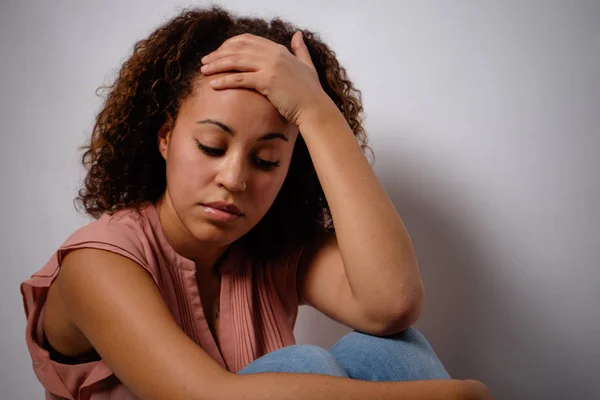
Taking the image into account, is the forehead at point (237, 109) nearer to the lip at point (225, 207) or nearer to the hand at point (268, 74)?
the hand at point (268, 74)

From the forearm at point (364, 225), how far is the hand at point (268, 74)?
3cm

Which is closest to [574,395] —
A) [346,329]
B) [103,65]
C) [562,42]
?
[346,329]

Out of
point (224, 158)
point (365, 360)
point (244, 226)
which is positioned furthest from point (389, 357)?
point (224, 158)

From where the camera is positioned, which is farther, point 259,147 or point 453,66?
point 453,66

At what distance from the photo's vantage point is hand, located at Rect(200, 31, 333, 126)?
0.99m

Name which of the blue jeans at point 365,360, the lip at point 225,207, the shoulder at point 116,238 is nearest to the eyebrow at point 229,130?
the lip at point 225,207

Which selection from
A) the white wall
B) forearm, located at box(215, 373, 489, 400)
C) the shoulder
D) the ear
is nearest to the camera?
forearm, located at box(215, 373, 489, 400)

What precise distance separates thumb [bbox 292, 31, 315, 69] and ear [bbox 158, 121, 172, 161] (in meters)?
0.27

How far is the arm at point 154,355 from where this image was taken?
2.73 feet

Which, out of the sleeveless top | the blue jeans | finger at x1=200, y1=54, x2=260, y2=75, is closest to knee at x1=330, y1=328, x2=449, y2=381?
the blue jeans

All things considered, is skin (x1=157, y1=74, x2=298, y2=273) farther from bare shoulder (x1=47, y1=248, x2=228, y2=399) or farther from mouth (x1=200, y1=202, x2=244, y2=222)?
bare shoulder (x1=47, y1=248, x2=228, y2=399)

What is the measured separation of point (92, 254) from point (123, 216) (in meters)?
0.15

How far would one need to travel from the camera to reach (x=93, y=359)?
1.13 metres

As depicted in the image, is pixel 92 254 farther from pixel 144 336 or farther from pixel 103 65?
pixel 103 65
